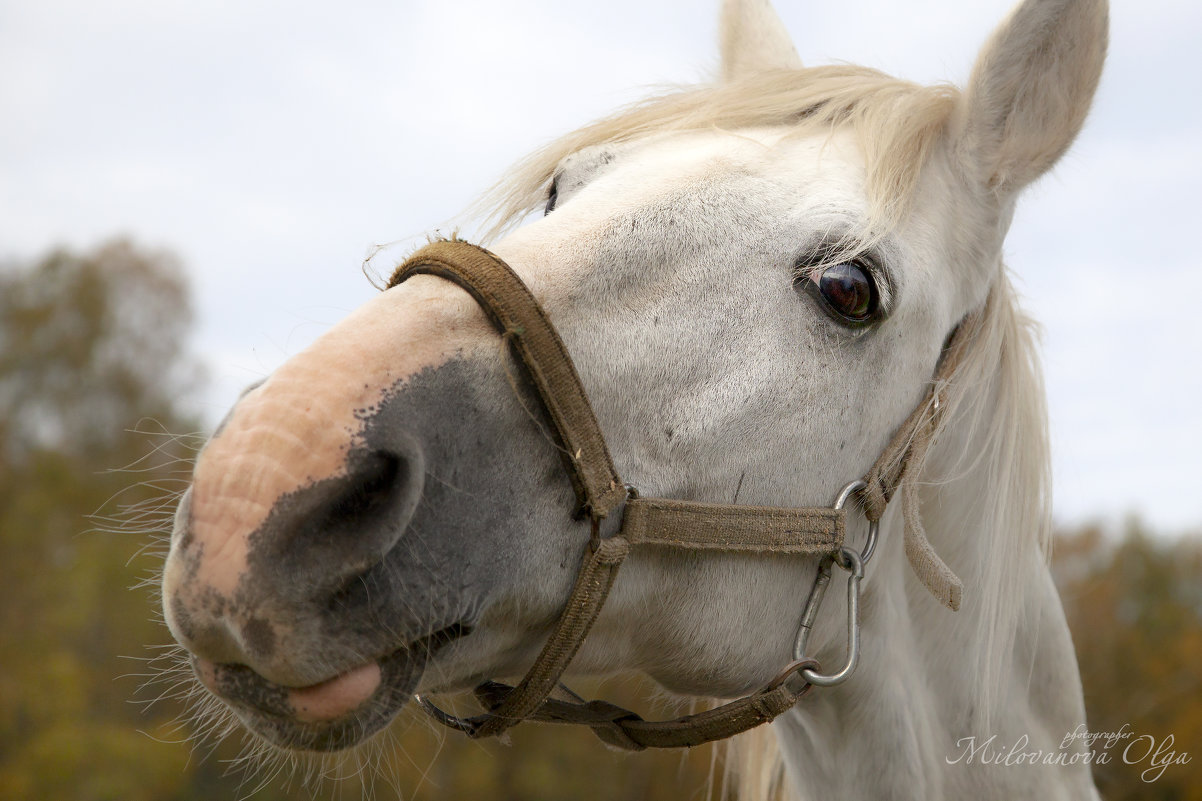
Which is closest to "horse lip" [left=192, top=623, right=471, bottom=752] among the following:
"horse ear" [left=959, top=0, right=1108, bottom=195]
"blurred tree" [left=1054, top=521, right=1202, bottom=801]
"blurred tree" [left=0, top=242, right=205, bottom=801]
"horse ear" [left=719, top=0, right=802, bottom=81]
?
"horse ear" [left=959, top=0, right=1108, bottom=195]

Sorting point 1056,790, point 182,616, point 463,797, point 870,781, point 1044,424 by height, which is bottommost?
point 463,797

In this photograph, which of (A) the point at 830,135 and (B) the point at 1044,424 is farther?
(B) the point at 1044,424

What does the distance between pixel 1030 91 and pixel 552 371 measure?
147 centimetres

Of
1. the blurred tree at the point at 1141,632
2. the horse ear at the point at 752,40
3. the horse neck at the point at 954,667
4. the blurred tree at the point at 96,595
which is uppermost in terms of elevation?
the horse ear at the point at 752,40

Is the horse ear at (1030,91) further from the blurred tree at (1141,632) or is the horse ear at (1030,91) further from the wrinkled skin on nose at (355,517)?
the blurred tree at (1141,632)

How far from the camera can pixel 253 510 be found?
141cm

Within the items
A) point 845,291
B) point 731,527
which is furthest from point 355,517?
point 845,291

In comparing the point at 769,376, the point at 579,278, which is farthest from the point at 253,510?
the point at 769,376

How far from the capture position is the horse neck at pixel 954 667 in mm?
2260

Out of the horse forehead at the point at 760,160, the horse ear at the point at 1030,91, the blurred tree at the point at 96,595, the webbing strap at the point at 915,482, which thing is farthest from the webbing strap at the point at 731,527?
the blurred tree at the point at 96,595

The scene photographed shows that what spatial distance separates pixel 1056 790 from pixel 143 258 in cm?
3784

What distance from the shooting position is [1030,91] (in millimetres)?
2201

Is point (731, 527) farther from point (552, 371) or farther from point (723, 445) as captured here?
point (552, 371)

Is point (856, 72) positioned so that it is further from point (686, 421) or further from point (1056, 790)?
point (1056, 790)
